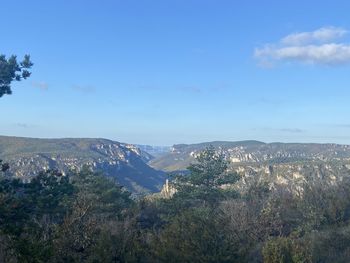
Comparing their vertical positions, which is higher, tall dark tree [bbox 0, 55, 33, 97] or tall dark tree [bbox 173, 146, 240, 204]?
tall dark tree [bbox 0, 55, 33, 97]

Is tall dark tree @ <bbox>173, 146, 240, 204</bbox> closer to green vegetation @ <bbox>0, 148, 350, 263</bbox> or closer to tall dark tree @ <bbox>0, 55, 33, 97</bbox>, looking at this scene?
green vegetation @ <bbox>0, 148, 350, 263</bbox>

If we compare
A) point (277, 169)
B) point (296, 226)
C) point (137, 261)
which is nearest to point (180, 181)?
point (296, 226)

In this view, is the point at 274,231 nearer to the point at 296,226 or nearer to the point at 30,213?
the point at 296,226

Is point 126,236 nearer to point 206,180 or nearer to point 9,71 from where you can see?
point 9,71

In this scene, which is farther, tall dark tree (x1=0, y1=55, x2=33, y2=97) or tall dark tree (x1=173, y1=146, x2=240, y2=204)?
tall dark tree (x1=173, y1=146, x2=240, y2=204)

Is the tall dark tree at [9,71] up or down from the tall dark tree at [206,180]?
up

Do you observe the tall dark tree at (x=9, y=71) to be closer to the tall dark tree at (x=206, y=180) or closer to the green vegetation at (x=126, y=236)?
the green vegetation at (x=126, y=236)

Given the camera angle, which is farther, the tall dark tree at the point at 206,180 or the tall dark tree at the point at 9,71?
the tall dark tree at the point at 206,180

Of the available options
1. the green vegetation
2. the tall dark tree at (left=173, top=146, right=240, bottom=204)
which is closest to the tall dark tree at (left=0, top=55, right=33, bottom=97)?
the green vegetation

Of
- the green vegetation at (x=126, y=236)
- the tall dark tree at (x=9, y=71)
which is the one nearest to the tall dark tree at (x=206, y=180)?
the green vegetation at (x=126, y=236)

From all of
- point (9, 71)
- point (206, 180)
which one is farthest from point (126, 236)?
point (206, 180)

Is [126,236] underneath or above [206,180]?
underneath

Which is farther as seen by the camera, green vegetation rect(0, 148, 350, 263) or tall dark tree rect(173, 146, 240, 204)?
tall dark tree rect(173, 146, 240, 204)
